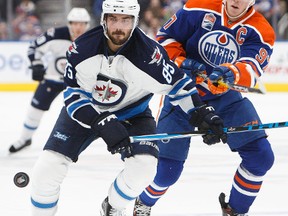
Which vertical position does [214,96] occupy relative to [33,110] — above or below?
above

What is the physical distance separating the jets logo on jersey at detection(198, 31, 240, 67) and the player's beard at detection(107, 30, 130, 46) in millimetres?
640

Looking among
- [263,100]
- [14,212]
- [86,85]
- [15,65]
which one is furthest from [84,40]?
[15,65]

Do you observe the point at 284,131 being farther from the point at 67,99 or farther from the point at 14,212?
the point at 67,99

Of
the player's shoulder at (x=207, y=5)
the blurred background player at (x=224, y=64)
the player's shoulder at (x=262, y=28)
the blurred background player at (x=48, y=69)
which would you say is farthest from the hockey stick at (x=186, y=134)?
the blurred background player at (x=48, y=69)

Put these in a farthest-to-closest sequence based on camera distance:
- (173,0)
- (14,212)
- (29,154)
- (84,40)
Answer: (173,0)
(29,154)
(14,212)
(84,40)

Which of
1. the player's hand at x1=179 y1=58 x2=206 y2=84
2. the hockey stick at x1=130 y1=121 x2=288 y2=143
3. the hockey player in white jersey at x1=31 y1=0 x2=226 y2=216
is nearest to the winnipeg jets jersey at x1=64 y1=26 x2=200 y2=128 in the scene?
the hockey player in white jersey at x1=31 y1=0 x2=226 y2=216

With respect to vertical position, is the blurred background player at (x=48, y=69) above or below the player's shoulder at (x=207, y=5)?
below

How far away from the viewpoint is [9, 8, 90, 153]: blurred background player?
226 inches

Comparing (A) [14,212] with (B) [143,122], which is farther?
(A) [14,212]

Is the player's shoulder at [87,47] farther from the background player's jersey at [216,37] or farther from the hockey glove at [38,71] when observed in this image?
the hockey glove at [38,71]

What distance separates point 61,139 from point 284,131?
356 cm

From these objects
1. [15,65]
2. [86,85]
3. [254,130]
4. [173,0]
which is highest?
[86,85]

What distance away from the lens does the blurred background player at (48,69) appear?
574 centimetres

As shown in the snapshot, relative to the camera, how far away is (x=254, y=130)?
135 inches
